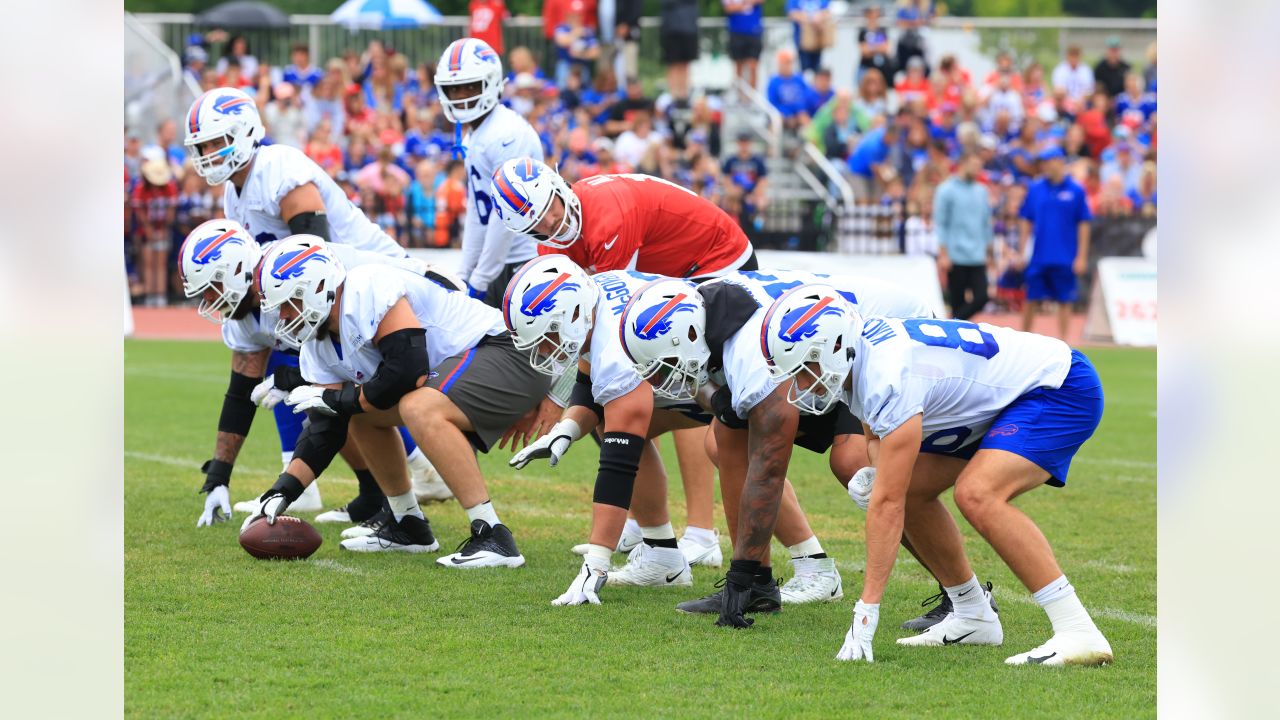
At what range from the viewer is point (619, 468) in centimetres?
586

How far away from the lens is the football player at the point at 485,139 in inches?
310

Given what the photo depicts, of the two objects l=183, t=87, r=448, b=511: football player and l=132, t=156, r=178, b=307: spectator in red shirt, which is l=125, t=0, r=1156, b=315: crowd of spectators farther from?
l=183, t=87, r=448, b=511: football player

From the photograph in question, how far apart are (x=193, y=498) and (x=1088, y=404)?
16.7 feet

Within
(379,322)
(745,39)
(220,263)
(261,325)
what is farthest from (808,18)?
(379,322)

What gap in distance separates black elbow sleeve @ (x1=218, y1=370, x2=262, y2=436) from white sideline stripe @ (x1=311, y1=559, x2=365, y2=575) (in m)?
1.11

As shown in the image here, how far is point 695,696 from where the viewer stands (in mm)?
4496

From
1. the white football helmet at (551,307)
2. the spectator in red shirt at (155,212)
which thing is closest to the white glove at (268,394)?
the white football helmet at (551,307)

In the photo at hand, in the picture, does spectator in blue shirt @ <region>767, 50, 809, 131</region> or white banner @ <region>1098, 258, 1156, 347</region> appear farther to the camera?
spectator in blue shirt @ <region>767, 50, 809, 131</region>

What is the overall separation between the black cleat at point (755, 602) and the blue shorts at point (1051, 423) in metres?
1.13

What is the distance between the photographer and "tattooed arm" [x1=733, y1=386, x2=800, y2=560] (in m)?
5.30

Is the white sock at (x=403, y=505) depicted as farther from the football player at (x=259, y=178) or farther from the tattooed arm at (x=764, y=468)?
the tattooed arm at (x=764, y=468)

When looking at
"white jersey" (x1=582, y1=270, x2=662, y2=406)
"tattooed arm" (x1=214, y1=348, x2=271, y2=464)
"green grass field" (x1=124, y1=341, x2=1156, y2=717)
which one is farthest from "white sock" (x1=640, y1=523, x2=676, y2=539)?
"tattooed arm" (x1=214, y1=348, x2=271, y2=464)
